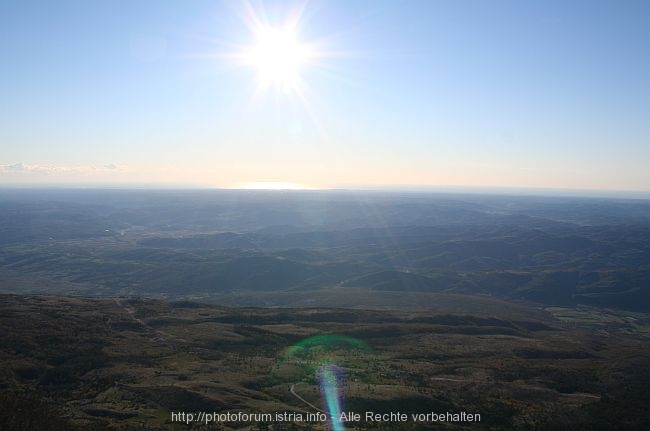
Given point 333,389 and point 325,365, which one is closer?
point 333,389

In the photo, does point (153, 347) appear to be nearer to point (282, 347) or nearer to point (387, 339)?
point (282, 347)

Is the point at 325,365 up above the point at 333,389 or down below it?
below

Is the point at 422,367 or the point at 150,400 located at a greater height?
the point at 150,400

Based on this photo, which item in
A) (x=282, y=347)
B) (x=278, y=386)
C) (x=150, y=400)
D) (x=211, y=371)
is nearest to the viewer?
(x=150, y=400)

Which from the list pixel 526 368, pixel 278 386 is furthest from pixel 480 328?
pixel 278 386

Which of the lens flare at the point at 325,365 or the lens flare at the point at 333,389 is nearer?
the lens flare at the point at 333,389

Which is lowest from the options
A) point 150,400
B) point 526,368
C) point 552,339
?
point 552,339

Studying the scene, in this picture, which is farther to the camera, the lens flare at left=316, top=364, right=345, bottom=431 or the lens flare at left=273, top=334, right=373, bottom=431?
the lens flare at left=273, top=334, right=373, bottom=431

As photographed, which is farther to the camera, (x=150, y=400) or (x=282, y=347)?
(x=282, y=347)

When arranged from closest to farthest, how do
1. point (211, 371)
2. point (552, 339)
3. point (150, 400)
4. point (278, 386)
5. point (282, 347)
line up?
point (150, 400)
point (278, 386)
point (211, 371)
point (282, 347)
point (552, 339)
